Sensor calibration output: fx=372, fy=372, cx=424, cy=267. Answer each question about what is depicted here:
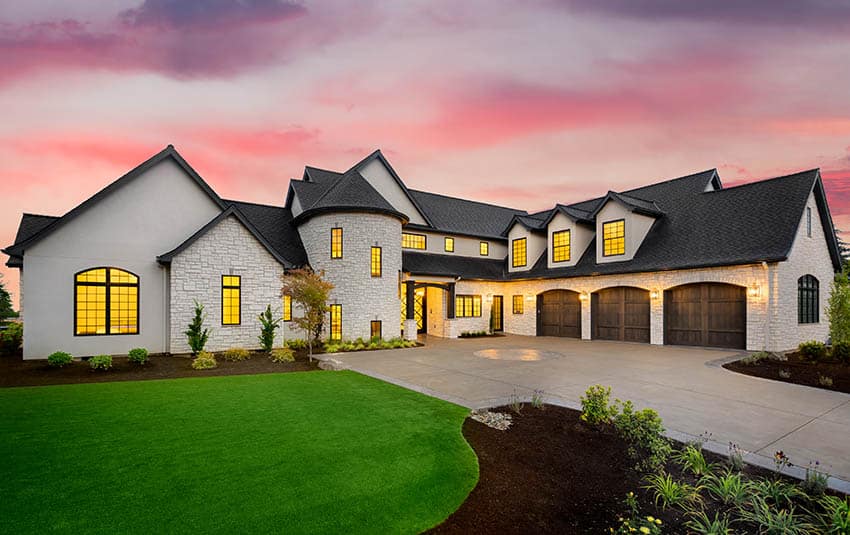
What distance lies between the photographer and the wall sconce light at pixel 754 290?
14.5 meters

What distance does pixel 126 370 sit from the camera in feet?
35.0

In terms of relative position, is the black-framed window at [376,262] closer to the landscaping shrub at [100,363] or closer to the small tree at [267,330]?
the small tree at [267,330]

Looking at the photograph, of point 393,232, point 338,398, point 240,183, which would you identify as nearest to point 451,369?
point 338,398

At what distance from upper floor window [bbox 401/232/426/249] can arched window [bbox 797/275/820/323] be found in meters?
17.2

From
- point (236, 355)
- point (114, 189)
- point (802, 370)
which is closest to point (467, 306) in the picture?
point (236, 355)

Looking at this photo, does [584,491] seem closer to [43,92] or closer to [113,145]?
[43,92]

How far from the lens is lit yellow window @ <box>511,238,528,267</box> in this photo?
23.7 m

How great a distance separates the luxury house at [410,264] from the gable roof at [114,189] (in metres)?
0.05

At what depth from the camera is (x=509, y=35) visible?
11258 mm

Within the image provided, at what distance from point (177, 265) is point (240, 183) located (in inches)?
643

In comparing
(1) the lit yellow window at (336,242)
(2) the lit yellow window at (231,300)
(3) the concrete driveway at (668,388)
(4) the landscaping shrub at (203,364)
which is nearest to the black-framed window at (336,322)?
(1) the lit yellow window at (336,242)

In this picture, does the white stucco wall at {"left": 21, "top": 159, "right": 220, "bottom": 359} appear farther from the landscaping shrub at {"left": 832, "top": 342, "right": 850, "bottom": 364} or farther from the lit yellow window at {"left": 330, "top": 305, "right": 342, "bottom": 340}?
the landscaping shrub at {"left": 832, "top": 342, "right": 850, "bottom": 364}

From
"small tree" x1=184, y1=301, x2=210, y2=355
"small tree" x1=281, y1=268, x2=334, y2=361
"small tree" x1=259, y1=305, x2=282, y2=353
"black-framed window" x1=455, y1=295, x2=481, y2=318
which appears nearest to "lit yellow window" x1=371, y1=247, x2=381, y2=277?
"small tree" x1=281, y1=268, x2=334, y2=361

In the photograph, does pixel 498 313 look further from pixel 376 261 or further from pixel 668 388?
pixel 668 388
